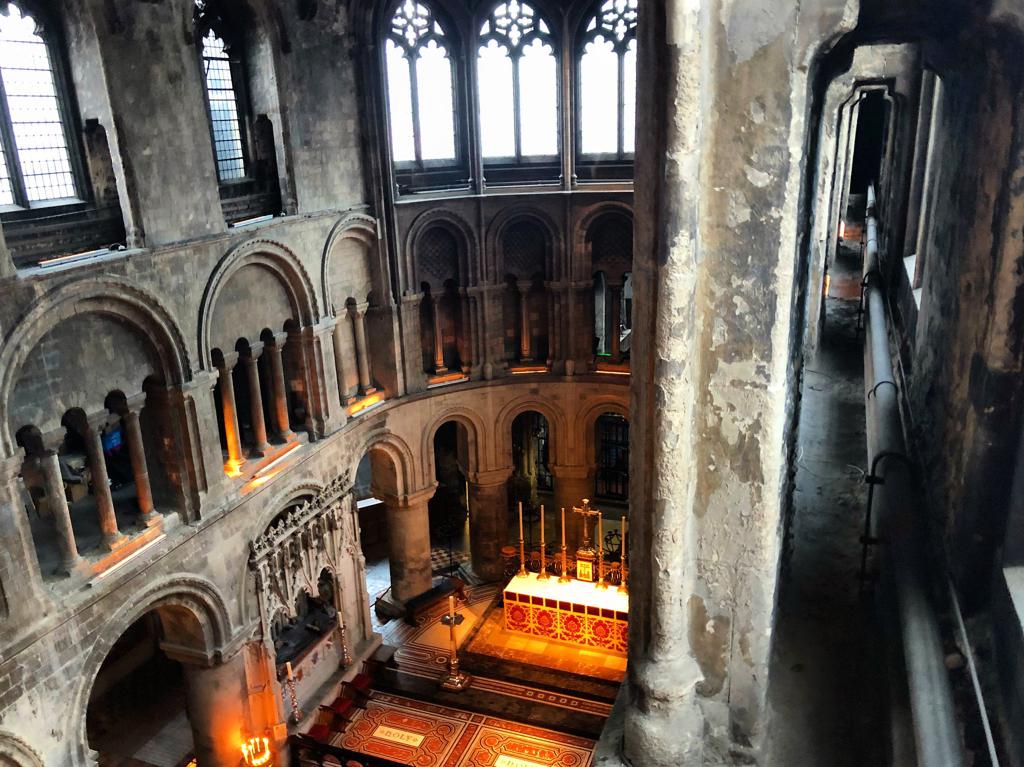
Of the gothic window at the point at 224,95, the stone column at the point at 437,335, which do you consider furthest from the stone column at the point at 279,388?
the stone column at the point at 437,335

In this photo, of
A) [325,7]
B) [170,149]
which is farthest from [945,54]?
[325,7]

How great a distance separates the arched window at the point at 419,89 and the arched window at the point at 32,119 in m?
6.13

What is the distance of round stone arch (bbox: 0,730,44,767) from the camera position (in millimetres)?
8055

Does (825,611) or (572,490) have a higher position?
(825,611)

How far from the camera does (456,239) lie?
16641 millimetres

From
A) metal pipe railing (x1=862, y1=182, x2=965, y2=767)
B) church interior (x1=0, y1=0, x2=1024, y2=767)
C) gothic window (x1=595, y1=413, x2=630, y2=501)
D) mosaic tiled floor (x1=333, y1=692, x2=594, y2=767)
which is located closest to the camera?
metal pipe railing (x1=862, y1=182, x2=965, y2=767)

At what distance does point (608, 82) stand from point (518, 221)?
3.20 metres

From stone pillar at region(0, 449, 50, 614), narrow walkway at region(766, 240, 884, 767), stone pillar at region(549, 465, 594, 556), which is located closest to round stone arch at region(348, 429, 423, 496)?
stone pillar at region(549, 465, 594, 556)

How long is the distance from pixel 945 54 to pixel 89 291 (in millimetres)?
8201

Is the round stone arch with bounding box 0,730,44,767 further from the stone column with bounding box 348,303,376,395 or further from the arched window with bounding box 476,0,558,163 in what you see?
the arched window with bounding box 476,0,558,163

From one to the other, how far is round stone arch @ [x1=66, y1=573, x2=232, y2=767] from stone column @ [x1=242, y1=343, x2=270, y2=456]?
7.02 feet

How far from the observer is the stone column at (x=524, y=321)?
57.1 ft

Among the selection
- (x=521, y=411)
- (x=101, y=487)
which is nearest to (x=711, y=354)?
(x=101, y=487)

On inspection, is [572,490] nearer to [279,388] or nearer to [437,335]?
[437,335]
